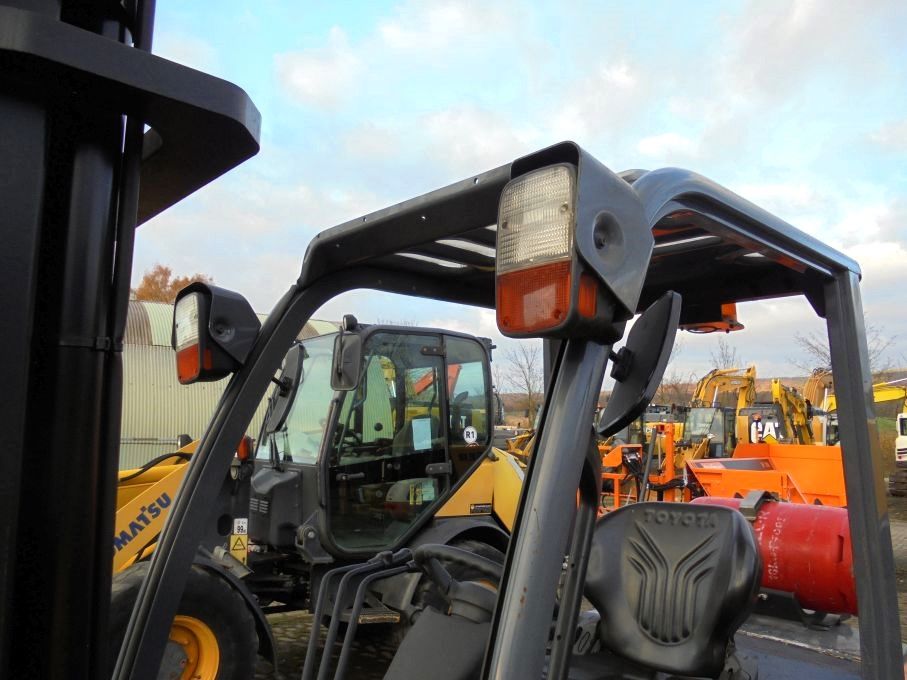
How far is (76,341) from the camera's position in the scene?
4.63ft

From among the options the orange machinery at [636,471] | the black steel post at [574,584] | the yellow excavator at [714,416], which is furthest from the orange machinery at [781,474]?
the black steel post at [574,584]

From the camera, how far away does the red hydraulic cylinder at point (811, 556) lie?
2.40 meters

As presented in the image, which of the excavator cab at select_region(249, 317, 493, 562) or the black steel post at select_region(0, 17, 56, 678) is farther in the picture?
the excavator cab at select_region(249, 317, 493, 562)

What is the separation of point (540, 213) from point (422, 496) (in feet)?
16.3

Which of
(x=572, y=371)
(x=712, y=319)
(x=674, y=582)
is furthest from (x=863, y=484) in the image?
(x=572, y=371)

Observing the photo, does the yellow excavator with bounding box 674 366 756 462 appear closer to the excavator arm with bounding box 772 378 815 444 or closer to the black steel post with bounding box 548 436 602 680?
the excavator arm with bounding box 772 378 815 444

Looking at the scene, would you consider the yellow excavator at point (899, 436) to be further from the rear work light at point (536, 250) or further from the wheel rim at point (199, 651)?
the rear work light at point (536, 250)

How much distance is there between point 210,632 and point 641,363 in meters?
4.02

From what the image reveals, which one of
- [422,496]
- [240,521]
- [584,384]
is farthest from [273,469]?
[584,384]

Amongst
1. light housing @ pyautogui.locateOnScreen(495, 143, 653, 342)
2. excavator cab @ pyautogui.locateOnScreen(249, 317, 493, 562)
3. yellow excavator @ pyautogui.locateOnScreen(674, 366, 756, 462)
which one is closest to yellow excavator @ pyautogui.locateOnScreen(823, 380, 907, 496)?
yellow excavator @ pyautogui.locateOnScreen(674, 366, 756, 462)

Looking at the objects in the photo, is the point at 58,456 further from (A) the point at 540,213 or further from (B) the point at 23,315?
(A) the point at 540,213

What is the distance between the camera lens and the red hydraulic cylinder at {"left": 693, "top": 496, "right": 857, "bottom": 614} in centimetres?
240

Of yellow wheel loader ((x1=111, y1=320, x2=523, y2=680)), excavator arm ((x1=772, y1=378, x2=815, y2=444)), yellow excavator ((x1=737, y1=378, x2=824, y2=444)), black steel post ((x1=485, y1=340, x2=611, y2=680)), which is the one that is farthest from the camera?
excavator arm ((x1=772, y1=378, x2=815, y2=444))

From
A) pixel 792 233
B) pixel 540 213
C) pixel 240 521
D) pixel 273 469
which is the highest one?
pixel 792 233
